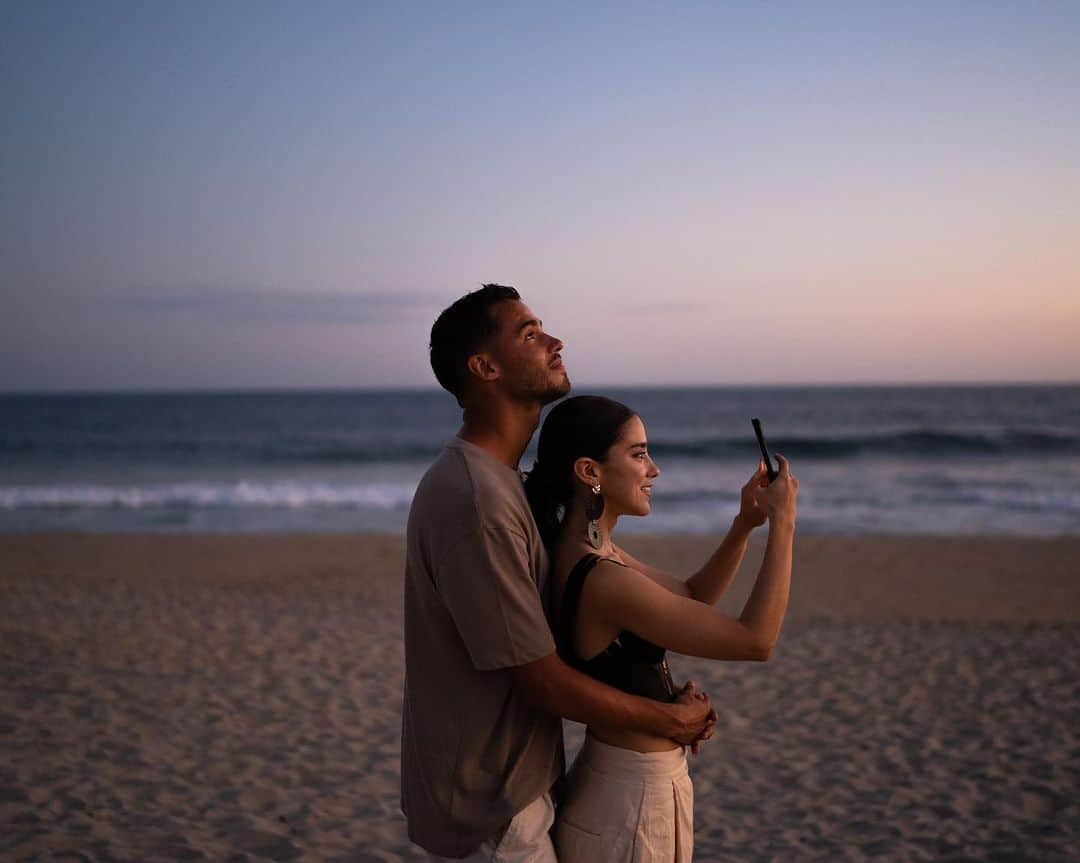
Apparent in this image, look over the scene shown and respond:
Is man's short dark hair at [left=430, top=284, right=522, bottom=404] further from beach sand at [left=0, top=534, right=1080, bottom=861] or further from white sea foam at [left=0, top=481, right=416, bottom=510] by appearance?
white sea foam at [left=0, top=481, right=416, bottom=510]

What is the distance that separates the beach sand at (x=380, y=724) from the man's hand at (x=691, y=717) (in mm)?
2659

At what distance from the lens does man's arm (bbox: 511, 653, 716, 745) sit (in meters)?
1.88

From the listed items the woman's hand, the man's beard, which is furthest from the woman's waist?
the man's beard

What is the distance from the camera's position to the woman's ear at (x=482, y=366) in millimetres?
2076

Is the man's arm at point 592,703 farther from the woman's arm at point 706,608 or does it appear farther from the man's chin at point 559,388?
the man's chin at point 559,388

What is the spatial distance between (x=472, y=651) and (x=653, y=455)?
97.8 ft

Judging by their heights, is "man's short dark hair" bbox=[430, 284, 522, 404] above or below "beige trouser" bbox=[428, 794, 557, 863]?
above

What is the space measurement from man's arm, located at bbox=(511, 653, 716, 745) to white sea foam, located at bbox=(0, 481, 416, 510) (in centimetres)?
1792

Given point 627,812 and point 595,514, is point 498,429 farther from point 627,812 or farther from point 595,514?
point 627,812

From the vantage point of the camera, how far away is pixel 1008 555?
501 inches

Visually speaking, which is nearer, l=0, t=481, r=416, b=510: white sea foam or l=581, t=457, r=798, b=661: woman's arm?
l=581, t=457, r=798, b=661: woman's arm

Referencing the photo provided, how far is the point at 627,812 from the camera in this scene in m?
2.05

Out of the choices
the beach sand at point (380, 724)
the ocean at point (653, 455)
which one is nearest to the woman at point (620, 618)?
the beach sand at point (380, 724)

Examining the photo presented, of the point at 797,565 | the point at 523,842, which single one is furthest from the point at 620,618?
the point at 797,565
